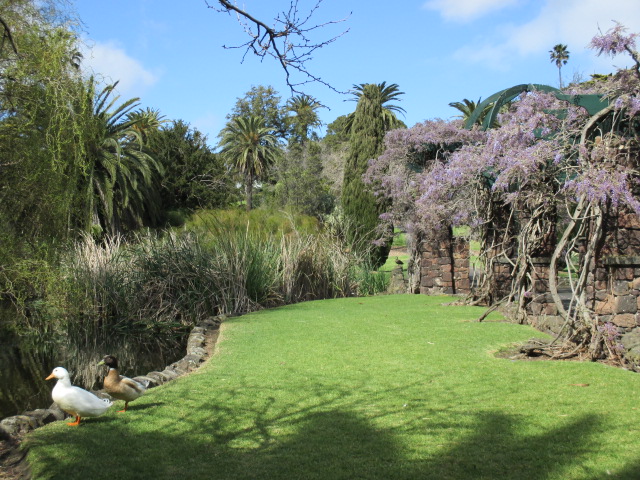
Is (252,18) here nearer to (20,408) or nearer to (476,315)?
(20,408)

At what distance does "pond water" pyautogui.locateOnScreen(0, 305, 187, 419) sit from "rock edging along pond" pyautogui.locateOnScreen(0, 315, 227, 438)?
74cm

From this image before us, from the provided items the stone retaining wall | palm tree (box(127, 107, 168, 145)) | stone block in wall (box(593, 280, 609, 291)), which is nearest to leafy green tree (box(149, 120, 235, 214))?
palm tree (box(127, 107, 168, 145))

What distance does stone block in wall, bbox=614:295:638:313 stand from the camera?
7.00 metres

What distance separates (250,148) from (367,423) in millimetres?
35759

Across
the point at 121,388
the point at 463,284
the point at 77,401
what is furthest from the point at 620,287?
the point at 463,284

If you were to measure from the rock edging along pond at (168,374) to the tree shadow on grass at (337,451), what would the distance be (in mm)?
410

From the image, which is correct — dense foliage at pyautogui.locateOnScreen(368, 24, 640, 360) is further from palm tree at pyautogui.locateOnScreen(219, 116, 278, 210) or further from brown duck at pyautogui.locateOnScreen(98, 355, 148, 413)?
palm tree at pyautogui.locateOnScreen(219, 116, 278, 210)

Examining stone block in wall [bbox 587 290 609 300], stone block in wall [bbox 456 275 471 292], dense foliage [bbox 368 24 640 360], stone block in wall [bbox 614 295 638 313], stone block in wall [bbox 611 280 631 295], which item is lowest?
stone block in wall [bbox 456 275 471 292]

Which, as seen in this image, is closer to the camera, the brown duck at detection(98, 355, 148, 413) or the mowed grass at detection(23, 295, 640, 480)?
the mowed grass at detection(23, 295, 640, 480)

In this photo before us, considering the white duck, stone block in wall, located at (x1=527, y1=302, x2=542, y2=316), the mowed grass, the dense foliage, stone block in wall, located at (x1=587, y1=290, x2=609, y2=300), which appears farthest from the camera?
stone block in wall, located at (x1=527, y1=302, x2=542, y2=316)

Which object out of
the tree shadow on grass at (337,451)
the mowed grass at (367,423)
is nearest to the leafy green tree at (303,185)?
the mowed grass at (367,423)

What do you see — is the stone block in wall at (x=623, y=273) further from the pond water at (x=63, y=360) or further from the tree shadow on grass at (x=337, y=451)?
the pond water at (x=63, y=360)

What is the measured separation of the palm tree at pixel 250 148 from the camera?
1535 inches

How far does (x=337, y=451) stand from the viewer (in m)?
3.90
